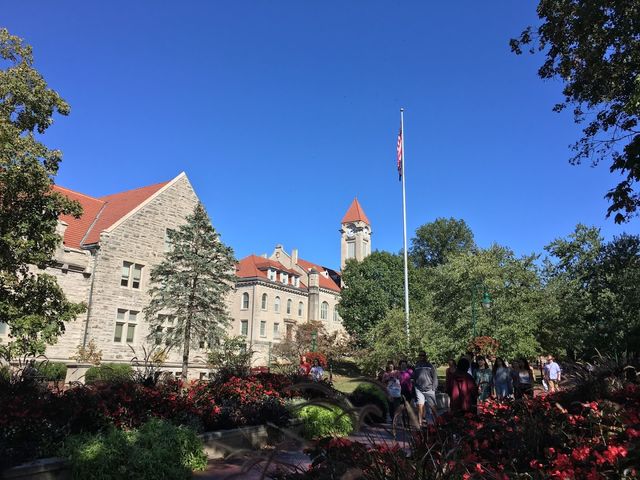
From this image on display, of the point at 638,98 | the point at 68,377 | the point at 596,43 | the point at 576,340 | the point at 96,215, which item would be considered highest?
the point at 96,215

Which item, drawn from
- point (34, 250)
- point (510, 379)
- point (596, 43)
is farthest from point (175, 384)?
point (596, 43)

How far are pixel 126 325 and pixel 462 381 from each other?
1085 inches

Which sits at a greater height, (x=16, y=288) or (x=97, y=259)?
(x=97, y=259)

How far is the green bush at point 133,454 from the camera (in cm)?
622

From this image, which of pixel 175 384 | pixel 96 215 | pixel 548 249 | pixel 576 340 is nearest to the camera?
pixel 175 384

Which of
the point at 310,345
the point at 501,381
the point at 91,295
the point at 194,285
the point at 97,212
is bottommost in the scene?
the point at 501,381

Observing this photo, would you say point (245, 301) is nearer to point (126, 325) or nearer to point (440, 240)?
point (126, 325)

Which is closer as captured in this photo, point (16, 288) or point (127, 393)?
point (127, 393)

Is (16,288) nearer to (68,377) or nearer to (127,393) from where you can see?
(127,393)

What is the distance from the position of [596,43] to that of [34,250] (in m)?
16.2

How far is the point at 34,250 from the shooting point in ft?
46.4

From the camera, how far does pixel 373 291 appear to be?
172ft

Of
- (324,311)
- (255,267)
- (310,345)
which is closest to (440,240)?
(324,311)

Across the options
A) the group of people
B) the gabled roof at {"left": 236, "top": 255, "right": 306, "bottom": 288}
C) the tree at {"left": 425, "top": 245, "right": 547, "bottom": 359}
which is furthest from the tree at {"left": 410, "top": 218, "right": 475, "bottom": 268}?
the group of people
